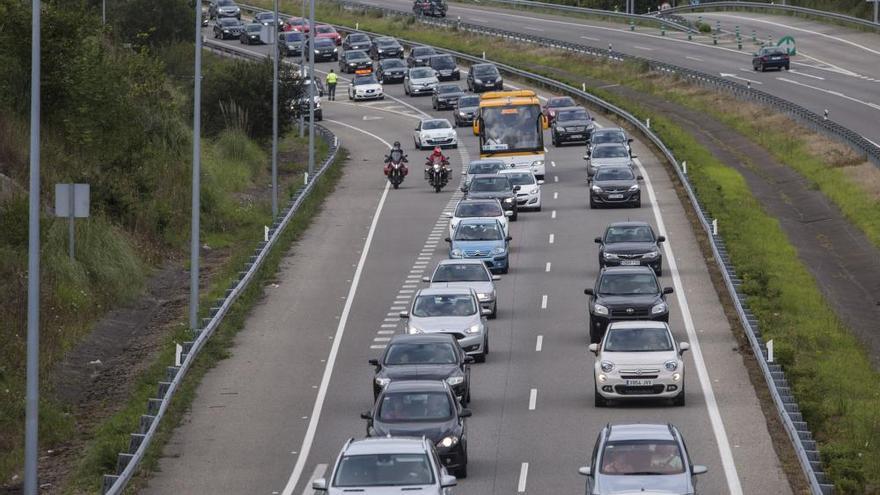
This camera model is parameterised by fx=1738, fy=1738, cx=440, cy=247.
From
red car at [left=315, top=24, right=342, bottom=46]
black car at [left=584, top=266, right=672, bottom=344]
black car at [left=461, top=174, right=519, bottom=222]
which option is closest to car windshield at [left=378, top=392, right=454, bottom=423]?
black car at [left=584, top=266, right=672, bottom=344]

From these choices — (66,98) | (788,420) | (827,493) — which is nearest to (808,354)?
(788,420)

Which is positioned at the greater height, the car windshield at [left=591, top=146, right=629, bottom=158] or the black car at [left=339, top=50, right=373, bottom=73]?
the black car at [left=339, top=50, right=373, bottom=73]

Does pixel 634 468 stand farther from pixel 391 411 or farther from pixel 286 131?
pixel 286 131

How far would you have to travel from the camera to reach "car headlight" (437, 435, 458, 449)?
81.3 ft

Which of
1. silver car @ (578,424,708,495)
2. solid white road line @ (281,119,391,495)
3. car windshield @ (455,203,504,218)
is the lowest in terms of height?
solid white road line @ (281,119,391,495)

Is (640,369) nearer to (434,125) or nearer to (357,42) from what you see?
(434,125)

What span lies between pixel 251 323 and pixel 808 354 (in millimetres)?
12258

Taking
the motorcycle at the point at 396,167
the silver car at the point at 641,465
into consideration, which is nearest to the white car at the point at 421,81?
the motorcycle at the point at 396,167

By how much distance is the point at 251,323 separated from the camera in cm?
3881

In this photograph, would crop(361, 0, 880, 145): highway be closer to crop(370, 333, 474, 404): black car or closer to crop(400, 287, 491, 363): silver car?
crop(400, 287, 491, 363): silver car

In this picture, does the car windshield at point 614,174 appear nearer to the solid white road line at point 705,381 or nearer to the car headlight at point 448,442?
the solid white road line at point 705,381

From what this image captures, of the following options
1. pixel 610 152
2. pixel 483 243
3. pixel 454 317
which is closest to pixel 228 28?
pixel 610 152

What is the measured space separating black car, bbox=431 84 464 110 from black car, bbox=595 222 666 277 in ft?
131

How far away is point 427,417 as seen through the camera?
25.4 meters
